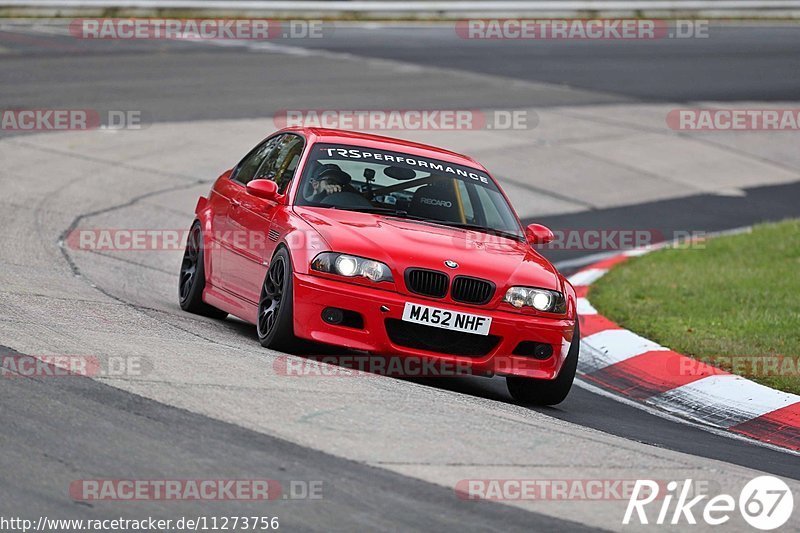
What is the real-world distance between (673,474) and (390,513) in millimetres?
1503

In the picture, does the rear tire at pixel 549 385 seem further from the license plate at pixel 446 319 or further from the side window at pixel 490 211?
the side window at pixel 490 211

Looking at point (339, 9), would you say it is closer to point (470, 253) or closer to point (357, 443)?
point (470, 253)

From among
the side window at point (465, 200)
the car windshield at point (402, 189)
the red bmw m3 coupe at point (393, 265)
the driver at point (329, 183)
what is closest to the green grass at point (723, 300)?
the red bmw m3 coupe at point (393, 265)

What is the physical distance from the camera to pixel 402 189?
9148 millimetres

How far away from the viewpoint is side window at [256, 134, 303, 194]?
9.36 meters

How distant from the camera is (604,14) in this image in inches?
1347

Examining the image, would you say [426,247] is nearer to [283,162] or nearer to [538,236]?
[538,236]

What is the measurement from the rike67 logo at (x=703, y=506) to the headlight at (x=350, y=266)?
8.08ft

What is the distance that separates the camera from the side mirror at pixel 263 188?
8953 mm

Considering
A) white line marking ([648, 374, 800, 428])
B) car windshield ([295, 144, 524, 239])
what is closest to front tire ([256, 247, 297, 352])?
car windshield ([295, 144, 524, 239])

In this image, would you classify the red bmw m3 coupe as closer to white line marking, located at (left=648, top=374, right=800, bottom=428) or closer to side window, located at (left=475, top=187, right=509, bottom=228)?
side window, located at (left=475, top=187, right=509, bottom=228)

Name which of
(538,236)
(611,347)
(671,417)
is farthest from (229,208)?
(671,417)

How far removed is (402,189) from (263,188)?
3.03ft

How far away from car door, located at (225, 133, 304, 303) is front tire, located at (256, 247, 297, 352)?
0.75 feet
